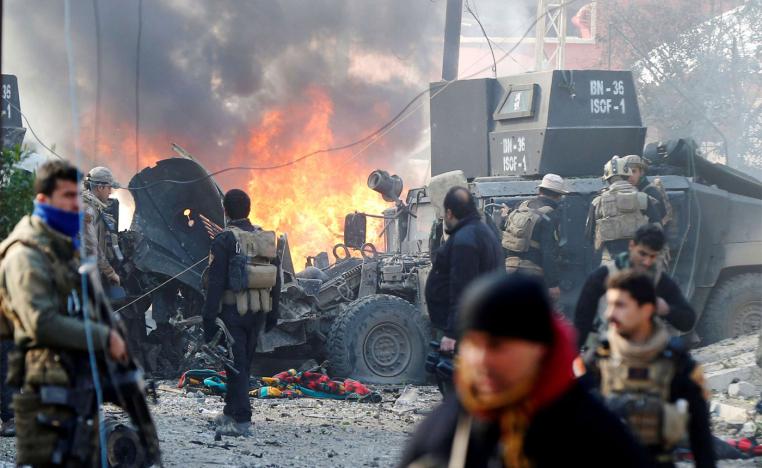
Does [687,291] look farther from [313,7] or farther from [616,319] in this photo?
[313,7]

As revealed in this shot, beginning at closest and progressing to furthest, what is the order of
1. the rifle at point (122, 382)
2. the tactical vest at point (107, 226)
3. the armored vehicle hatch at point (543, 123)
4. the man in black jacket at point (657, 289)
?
the rifle at point (122, 382)
the man in black jacket at point (657, 289)
the tactical vest at point (107, 226)
the armored vehicle hatch at point (543, 123)

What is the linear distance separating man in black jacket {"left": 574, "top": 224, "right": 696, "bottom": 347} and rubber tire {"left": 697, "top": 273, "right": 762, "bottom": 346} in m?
6.87

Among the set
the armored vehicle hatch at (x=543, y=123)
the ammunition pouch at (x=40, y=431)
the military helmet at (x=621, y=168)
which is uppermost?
the armored vehicle hatch at (x=543, y=123)

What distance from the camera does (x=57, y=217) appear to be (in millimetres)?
4629

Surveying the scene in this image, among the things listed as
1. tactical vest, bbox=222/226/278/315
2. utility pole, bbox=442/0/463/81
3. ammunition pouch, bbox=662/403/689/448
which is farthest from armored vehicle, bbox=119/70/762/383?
ammunition pouch, bbox=662/403/689/448

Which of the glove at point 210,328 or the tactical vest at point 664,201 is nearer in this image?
the glove at point 210,328

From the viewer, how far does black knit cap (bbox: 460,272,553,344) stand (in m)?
2.54

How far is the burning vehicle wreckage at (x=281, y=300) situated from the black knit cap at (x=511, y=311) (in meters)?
8.68

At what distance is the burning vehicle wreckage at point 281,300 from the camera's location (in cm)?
1130

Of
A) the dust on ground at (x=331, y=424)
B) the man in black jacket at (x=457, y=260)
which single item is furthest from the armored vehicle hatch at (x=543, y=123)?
the man in black jacket at (x=457, y=260)

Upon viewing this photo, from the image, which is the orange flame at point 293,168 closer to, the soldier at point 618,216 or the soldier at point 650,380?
the soldier at point 618,216

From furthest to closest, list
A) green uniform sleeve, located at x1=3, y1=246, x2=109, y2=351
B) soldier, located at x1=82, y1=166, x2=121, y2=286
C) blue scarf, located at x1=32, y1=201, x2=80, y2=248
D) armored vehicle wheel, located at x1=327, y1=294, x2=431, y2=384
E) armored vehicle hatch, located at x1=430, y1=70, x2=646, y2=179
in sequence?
1. armored vehicle hatch, located at x1=430, y1=70, x2=646, y2=179
2. armored vehicle wheel, located at x1=327, y1=294, x2=431, y2=384
3. soldier, located at x1=82, y1=166, x2=121, y2=286
4. blue scarf, located at x1=32, y1=201, x2=80, y2=248
5. green uniform sleeve, located at x1=3, y1=246, x2=109, y2=351

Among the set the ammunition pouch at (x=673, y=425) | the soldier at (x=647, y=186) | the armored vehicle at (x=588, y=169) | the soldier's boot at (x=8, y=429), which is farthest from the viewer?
the armored vehicle at (x=588, y=169)

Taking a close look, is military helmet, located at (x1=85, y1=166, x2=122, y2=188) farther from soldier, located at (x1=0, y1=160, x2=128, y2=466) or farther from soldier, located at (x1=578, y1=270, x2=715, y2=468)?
soldier, located at (x1=578, y1=270, x2=715, y2=468)
